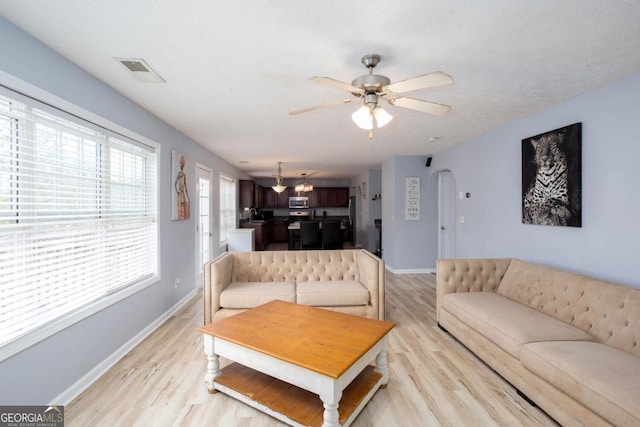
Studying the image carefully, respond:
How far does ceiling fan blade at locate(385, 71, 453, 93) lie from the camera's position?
5.13 ft

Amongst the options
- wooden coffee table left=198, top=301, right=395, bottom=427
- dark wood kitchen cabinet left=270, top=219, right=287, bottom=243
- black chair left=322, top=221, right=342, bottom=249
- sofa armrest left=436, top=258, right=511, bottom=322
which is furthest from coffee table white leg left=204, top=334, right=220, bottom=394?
dark wood kitchen cabinet left=270, top=219, right=287, bottom=243

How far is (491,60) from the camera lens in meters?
2.00

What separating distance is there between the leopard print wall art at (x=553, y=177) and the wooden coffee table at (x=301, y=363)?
2157 millimetres

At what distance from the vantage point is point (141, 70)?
2.14m

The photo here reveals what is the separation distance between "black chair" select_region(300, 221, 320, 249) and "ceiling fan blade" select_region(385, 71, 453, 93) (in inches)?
196

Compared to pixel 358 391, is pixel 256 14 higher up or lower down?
higher up

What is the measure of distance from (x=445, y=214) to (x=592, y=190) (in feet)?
10.2

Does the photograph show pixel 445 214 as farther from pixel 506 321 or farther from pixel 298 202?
pixel 298 202

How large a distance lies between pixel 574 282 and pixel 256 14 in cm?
303

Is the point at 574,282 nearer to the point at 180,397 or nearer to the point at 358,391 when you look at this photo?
the point at 358,391

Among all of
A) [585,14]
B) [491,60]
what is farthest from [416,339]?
[585,14]

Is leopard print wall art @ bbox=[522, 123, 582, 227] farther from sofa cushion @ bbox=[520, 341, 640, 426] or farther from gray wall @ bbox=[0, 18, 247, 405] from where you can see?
gray wall @ bbox=[0, 18, 247, 405]

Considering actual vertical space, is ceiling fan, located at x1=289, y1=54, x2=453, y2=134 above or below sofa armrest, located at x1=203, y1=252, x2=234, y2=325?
above

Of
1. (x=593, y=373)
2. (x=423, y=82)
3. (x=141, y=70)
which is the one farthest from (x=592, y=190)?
(x=141, y=70)
